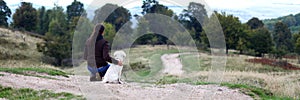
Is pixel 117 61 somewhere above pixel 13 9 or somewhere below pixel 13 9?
below

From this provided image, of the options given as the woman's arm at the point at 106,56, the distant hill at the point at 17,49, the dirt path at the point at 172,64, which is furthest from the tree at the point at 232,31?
the woman's arm at the point at 106,56

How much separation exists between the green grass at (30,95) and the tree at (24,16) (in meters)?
55.8

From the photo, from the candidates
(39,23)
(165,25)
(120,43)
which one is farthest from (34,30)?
(165,25)

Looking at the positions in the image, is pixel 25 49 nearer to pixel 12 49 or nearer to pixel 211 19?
pixel 12 49

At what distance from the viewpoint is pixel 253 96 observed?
13.4 metres

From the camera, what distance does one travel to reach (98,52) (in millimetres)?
12781

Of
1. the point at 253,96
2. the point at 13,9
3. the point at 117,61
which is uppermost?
the point at 13,9

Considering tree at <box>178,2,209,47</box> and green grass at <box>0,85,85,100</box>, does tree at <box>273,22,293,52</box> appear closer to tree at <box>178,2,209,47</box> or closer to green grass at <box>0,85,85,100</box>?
tree at <box>178,2,209,47</box>

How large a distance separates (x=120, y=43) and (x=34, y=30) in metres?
33.7

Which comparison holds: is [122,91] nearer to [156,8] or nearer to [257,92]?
[257,92]

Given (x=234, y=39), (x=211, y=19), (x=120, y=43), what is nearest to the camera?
(x=211, y=19)

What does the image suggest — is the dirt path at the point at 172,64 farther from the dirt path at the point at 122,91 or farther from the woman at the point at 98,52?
the woman at the point at 98,52

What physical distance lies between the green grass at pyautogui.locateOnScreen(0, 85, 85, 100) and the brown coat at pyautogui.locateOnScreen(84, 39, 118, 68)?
1.93 metres

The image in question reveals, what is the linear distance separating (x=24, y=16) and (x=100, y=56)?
5612 cm
